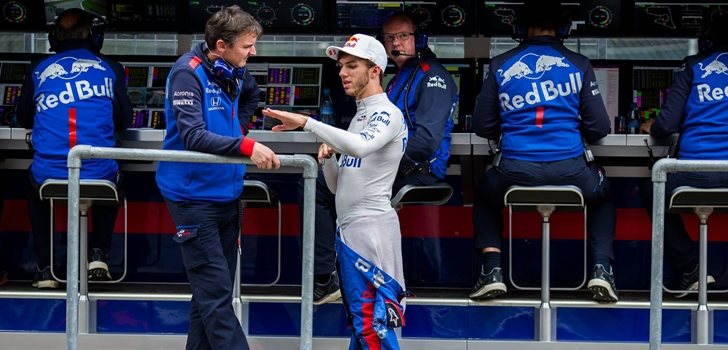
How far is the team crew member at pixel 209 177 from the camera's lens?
5.05m

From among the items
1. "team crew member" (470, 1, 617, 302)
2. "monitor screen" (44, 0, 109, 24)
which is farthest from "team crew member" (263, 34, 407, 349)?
"monitor screen" (44, 0, 109, 24)

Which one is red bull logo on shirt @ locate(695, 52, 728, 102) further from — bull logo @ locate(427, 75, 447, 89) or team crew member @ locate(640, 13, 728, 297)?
bull logo @ locate(427, 75, 447, 89)

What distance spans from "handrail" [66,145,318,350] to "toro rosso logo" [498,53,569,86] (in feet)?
6.10

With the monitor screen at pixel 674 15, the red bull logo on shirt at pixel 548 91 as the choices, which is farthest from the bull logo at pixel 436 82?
the monitor screen at pixel 674 15

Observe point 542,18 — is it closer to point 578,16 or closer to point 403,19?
point 403,19

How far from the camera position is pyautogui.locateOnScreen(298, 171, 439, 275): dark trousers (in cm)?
603

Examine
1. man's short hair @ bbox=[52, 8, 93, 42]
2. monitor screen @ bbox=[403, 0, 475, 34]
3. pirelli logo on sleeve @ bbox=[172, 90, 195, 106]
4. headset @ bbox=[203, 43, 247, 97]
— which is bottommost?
pirelli logo on sleeve @ bbox=[172, 90, 195, 106]

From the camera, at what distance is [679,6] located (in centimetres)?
752

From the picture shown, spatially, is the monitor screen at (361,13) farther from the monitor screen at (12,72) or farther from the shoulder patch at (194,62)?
the shoulder patch at (194,62)

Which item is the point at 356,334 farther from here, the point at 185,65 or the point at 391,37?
the point at 391,37

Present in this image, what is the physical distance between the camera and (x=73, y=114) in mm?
6402

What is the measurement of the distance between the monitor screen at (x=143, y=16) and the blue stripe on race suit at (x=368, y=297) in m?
3.04

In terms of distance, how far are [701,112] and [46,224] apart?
3.18 meters

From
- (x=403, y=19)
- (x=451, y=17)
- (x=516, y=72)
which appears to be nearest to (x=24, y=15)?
(x=451, y=17)
